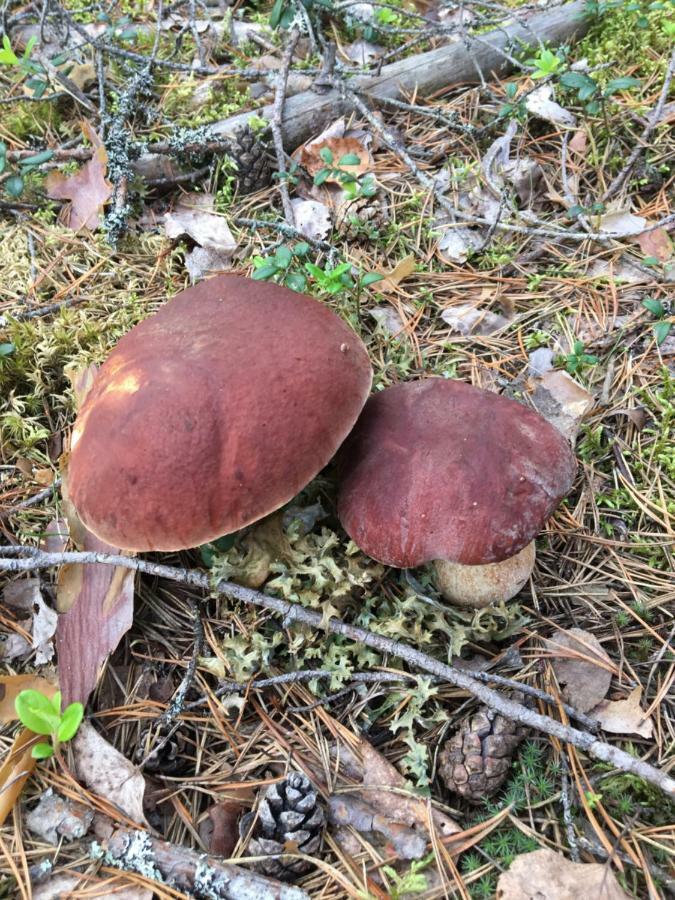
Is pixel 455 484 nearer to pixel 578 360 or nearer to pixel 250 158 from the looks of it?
pixel 578 360

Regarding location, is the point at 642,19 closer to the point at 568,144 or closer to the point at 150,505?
the point at 568,144

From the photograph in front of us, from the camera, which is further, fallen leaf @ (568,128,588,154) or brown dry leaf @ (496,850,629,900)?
fallen leaf @ (568,128,588,154)

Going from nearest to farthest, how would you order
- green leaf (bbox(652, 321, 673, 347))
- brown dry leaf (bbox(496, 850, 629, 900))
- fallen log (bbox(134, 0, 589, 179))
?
brown dry leaf (bbox(496, 850, 629, 900))
green leaf (bbox(652, 321, 673, 347))
fallen log (bbox(134, 0, 589, 179))

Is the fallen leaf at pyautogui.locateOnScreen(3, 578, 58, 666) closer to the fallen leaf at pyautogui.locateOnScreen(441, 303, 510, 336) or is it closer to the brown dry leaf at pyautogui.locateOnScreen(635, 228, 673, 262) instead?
the fallen leaf at pyautogui.locateOnScreen(441, 303, 510, 336)

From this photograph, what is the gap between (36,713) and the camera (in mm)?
1612

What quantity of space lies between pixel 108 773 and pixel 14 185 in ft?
7.99

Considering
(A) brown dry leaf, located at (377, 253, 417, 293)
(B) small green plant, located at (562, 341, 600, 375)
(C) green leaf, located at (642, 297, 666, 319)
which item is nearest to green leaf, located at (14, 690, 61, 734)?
(A) brown dry leaf, located at (377, 253, 417, 293)

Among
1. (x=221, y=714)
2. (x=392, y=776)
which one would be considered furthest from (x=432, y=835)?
(x=221, y=714)

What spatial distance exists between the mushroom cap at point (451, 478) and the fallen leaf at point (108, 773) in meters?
0.89

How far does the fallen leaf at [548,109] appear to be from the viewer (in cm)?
298

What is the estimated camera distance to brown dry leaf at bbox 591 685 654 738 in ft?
5.59

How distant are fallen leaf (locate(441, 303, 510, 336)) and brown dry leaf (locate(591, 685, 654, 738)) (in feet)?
4.75

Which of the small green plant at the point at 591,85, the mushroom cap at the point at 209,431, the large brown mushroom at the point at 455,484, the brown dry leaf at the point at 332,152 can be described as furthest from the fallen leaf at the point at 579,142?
the mushroom cap at the point at 209,431

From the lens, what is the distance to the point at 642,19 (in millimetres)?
2979
